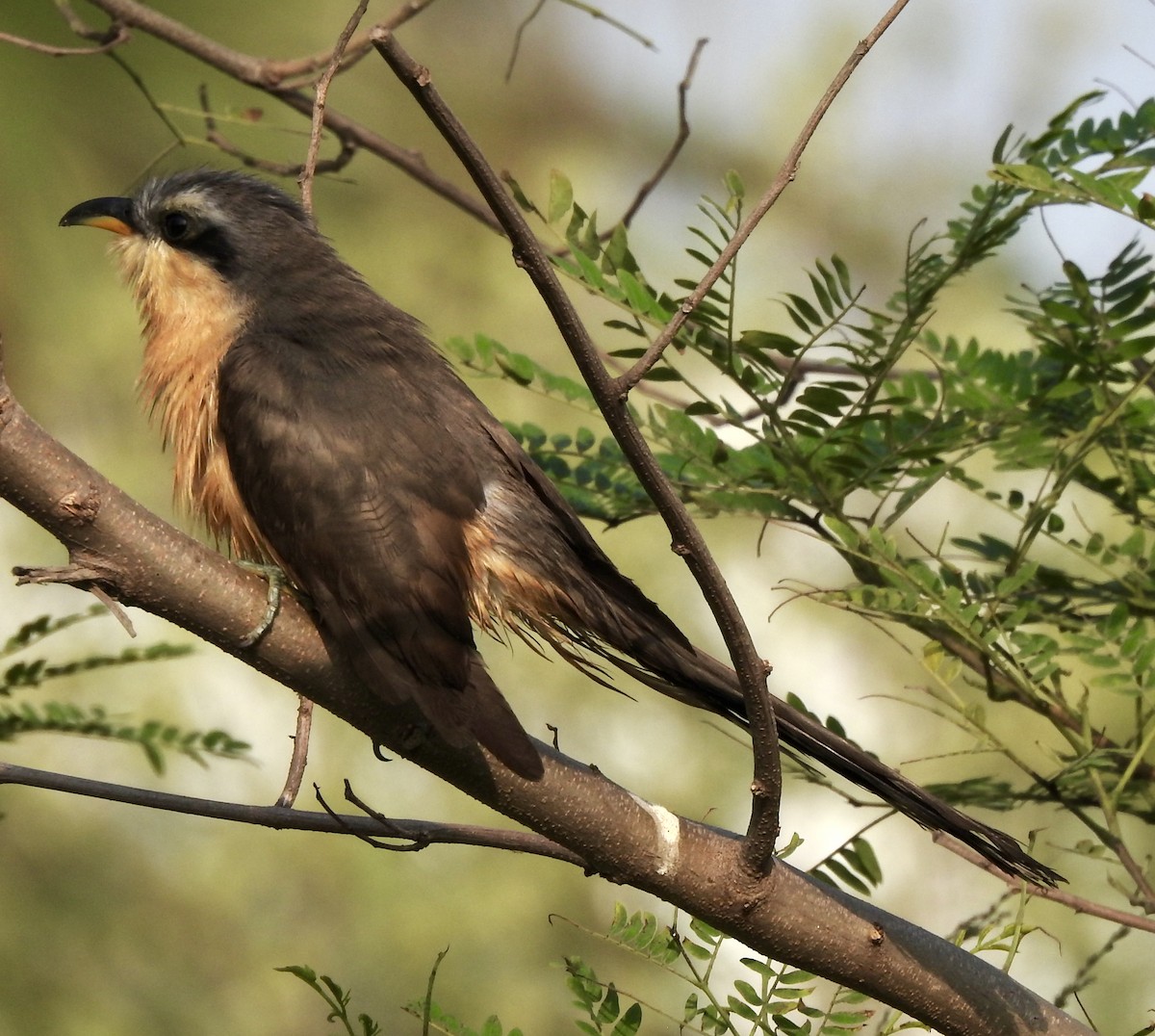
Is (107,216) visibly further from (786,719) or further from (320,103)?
(786,719)

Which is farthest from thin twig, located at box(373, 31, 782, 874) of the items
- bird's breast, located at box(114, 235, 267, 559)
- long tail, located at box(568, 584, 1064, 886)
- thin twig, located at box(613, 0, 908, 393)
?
bird's breast, located at box(114, 235, 267, 559)

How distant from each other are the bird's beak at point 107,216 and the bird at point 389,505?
0.50 ft

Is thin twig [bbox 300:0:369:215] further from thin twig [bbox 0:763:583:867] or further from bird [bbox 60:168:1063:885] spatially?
thin twig [bbox 0:763:583:867]

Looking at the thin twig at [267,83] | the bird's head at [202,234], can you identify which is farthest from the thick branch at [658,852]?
the thin twig at [267,83]

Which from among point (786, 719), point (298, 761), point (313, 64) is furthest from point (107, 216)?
point (786, 719)

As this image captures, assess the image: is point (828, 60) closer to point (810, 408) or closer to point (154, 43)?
point (154, 43)

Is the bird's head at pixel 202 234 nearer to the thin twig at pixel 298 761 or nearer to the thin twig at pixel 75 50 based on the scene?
the thin twig at pixel 75 50

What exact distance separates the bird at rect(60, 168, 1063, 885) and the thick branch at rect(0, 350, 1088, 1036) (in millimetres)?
54

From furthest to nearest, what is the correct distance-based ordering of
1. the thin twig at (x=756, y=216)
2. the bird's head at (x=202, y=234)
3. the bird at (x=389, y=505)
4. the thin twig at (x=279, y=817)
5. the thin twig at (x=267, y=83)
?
1. the thin twig at (x=267, y=83)
2. the bird's head at (x=202, y=234)
3. the bird at (x=389, y=505)
4. the thin twig at (x=279, y=817)
5. the thin twig at (x=756, y=216)

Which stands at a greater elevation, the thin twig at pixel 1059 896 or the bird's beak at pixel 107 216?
the bird's beak at pixel 107 216

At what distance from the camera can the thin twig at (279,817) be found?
1790 mm

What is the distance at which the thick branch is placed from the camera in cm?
185

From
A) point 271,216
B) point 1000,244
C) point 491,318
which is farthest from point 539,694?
point 1000,244

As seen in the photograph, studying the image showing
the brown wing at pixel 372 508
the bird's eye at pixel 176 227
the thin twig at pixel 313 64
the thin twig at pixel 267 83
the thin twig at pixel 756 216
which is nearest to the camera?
the thin twig at pixel 756 216
